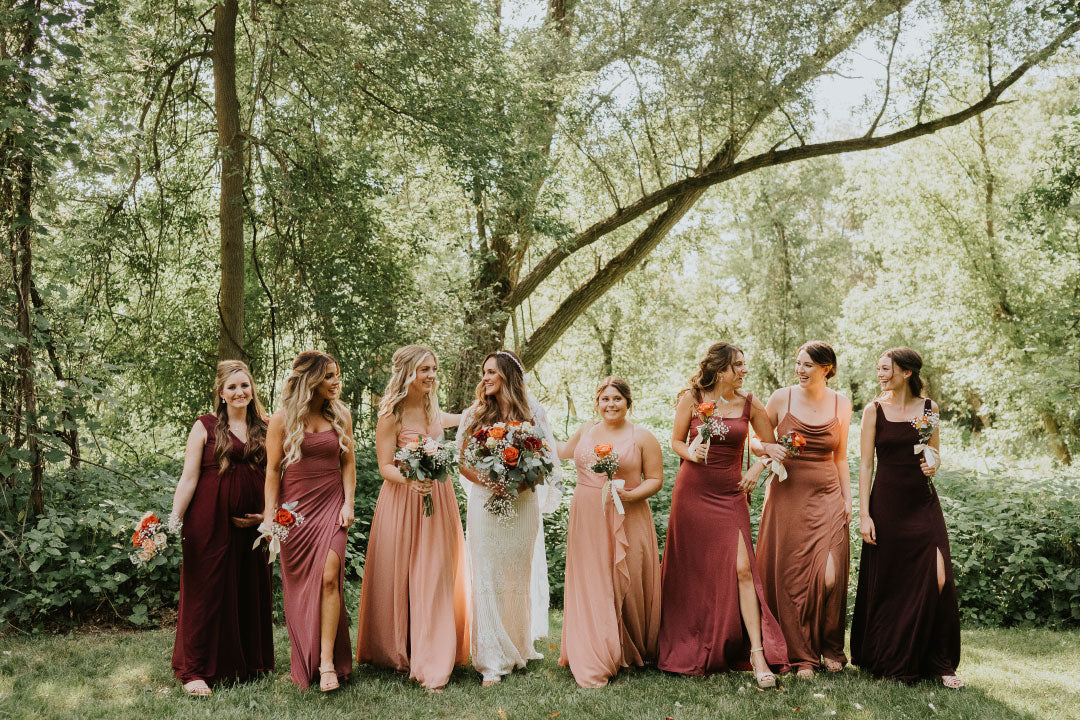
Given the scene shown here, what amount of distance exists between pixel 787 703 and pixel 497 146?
266 inches

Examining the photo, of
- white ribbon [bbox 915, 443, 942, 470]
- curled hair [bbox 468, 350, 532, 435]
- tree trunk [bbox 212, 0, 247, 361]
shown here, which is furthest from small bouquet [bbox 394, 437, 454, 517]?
tree trunk [bbox 212, 0, 247, 361]

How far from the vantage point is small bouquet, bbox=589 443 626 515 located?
5.51m

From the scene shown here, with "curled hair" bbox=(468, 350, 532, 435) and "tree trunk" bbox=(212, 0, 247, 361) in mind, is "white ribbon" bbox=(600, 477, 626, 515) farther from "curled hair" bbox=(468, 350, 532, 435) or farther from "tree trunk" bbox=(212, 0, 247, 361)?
"tree trunk" bbox=(212, 0, 247, 361)

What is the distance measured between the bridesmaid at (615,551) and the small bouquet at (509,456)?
1.75ft

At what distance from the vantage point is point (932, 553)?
5.53 metres

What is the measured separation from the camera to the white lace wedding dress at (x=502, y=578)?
572cm

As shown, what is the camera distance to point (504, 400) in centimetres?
584

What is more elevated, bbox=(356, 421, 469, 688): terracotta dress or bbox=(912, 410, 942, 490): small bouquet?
bbox=(912, 410, 942, 490): small bouquet

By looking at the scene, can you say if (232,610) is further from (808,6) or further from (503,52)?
(808,6)

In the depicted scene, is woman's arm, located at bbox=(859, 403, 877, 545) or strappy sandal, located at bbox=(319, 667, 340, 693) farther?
woman's arm, located at bbox=(859, 403, 877, 545)

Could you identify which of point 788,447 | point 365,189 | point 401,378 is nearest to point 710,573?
point 788,447

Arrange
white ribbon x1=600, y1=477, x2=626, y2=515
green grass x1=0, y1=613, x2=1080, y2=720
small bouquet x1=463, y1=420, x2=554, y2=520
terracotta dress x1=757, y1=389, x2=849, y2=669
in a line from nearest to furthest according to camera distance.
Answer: green grass x1=0, y1=613, x2=1080, y2=720
small bouquet x1=463, y1=420, x2=554, y2=520
white ribbon x1=600, y1=477, x2=626, y2=515
terracotta dress x1=757, y1=389, x2=849, y2=669

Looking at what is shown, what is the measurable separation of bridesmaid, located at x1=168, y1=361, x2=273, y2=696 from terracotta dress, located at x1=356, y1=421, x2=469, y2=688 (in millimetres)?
785

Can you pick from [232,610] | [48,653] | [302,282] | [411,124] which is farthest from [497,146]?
[48,653]
